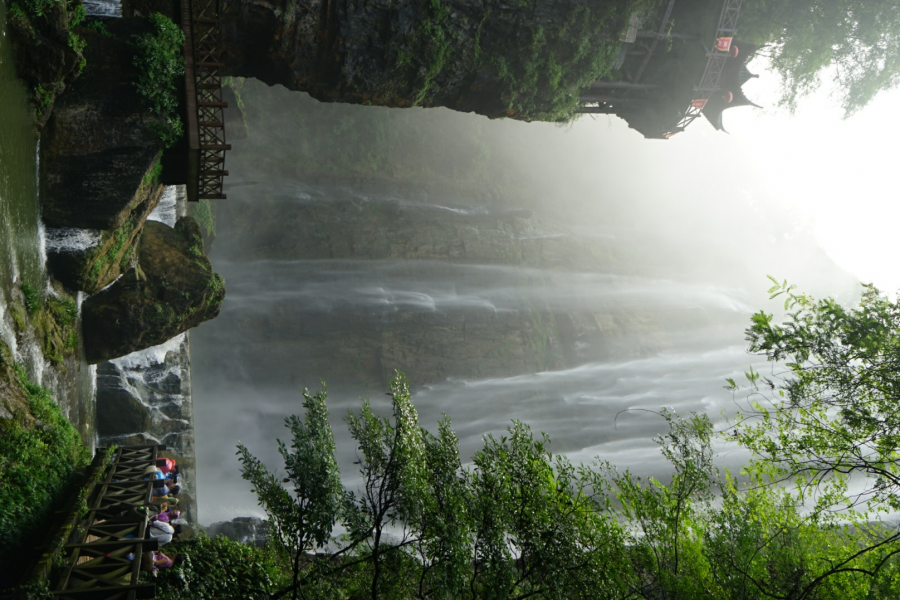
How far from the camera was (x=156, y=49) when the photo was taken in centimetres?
1250

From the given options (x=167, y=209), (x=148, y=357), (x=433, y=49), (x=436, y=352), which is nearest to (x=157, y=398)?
(x=148, y=357)

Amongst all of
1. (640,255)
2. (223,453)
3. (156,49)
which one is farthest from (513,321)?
(156,49)

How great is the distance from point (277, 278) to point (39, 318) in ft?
62.1

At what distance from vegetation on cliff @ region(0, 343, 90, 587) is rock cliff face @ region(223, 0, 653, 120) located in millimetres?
9534

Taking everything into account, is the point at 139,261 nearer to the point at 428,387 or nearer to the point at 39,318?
the point at 39,318

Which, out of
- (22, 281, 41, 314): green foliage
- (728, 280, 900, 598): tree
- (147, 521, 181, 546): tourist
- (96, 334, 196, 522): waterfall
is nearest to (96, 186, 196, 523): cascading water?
(96, 334, 196, 522): waterfall

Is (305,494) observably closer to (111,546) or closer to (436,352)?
(111,546)

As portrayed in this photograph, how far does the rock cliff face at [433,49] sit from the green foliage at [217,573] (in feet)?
38.8

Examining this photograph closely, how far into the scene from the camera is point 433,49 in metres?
16.0

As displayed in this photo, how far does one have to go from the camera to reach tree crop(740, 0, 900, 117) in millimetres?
19625

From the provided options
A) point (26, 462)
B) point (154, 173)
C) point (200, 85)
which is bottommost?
point (26, 462)

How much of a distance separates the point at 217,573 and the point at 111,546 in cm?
166

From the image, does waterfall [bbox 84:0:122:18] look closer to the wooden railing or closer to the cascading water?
the cascading water

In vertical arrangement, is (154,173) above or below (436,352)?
above
